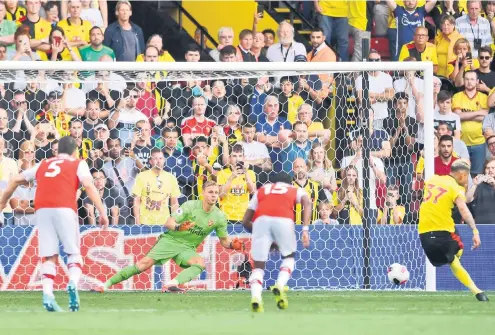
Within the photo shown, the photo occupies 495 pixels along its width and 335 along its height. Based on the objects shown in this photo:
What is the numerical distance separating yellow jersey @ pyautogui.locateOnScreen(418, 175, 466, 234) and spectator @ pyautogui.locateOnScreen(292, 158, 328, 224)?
107 inches

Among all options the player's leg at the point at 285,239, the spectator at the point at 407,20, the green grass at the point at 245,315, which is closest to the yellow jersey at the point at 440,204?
the green grass at the point at 245,315

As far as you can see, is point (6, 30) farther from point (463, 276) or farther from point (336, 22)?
point (463, 276)

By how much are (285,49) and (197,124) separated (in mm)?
2832

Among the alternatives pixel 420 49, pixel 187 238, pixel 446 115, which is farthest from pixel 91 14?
pixel 446 115

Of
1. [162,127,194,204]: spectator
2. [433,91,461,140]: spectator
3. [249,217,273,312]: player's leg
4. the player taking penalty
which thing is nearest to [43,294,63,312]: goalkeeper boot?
[249,217,273,312]: player's leg

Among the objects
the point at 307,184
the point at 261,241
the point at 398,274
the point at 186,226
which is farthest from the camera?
the point at 307,184

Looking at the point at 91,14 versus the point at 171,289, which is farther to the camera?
the point at 91,14

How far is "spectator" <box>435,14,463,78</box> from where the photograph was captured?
19.5 m

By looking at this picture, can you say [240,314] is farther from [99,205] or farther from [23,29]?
[23,29]

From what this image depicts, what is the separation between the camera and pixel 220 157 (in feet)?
53.8

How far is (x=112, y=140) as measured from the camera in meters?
16.1

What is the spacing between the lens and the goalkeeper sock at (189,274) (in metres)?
14.7

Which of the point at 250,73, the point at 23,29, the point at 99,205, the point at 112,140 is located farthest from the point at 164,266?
the point at 99,205

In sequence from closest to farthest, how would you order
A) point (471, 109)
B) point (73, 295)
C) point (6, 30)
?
point (73, 295)
point (6, 30)
point (471, 109)
